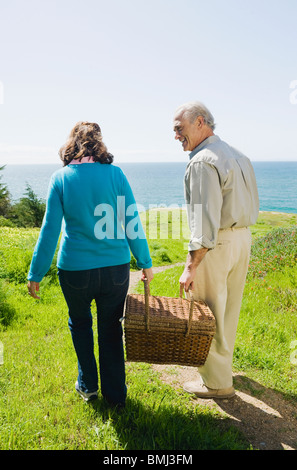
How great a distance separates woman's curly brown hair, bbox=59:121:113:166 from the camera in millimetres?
2729

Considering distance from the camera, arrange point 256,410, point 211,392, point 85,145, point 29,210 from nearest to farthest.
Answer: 1. point 85,145
2. point 256,410
3. point 211,392
4. point 29,210

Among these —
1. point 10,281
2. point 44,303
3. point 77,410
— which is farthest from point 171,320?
point 10,281

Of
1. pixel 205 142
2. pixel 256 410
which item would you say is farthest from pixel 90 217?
pixel 256 410

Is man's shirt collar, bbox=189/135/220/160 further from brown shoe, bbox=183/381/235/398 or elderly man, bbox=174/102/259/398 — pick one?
brown shoe, bbox=183/381/235/398

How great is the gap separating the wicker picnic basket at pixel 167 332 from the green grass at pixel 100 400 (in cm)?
49

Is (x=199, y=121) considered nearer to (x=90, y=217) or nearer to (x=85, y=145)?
(x=85, y=145)

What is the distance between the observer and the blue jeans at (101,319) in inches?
111

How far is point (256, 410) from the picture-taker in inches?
131

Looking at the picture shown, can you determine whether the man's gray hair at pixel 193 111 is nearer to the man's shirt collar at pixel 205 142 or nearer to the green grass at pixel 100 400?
the man's shirt collar at pixel 205 142

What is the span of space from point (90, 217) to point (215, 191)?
1.00m

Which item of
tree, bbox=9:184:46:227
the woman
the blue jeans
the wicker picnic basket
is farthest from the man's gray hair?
tree, bbox=9:184:46:227

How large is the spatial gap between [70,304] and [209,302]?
121 cm

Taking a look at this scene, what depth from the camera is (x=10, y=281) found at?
23.6 ft
